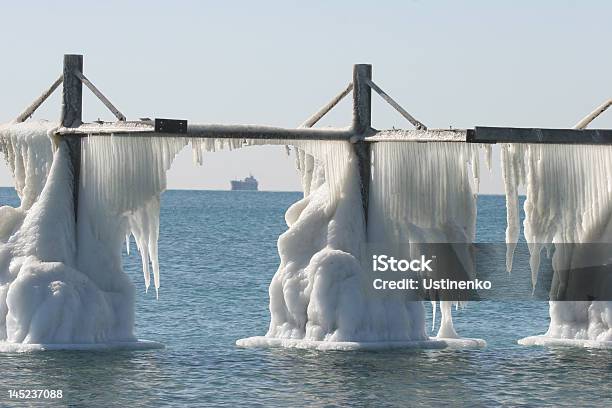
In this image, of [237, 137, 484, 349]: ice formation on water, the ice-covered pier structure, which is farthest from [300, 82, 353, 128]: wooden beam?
[237, 137, 484, 349]: ice formation on water

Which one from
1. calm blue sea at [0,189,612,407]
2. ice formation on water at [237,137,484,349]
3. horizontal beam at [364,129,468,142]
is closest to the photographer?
calm blue sea at [0,189,612,407]

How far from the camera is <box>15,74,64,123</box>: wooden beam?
34938 millimetres

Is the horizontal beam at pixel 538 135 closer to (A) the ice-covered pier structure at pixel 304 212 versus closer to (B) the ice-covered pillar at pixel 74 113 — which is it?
(A) the ice-covered pier structure at pixel 304 212

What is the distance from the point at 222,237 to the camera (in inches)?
4313

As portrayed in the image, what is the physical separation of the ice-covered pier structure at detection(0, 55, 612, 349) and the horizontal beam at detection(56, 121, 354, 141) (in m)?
0.04

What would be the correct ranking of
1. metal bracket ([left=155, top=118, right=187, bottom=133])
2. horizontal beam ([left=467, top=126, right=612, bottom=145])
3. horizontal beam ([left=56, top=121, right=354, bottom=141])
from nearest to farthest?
metal bracket ([left=155, top=118, right=187, bottom=133]) → horizontal beam ([left=467, top=126, right=612, bottom=145]) → horizontal beam ([left=56, top=121, right=354, bottom=141])

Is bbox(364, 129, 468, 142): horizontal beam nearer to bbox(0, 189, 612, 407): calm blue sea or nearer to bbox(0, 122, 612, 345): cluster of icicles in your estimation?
bbox(0, 122, 612, 345): cluster of icicles

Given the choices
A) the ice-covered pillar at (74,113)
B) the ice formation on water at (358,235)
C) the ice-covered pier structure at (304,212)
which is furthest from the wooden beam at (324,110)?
the ice-covered pillar at (74,113)

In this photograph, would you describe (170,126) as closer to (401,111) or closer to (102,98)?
(102,98)

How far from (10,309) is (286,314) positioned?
6.21 meters

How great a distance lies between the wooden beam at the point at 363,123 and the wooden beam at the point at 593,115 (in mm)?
4840

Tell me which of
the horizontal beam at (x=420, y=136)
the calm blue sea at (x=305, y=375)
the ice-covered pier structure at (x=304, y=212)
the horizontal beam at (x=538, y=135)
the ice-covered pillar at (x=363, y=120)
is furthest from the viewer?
the ice-covered pillar at (x=363, y=120)

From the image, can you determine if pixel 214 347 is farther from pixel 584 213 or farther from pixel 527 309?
pixel 527 309

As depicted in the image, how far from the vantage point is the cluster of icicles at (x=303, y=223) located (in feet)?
110
